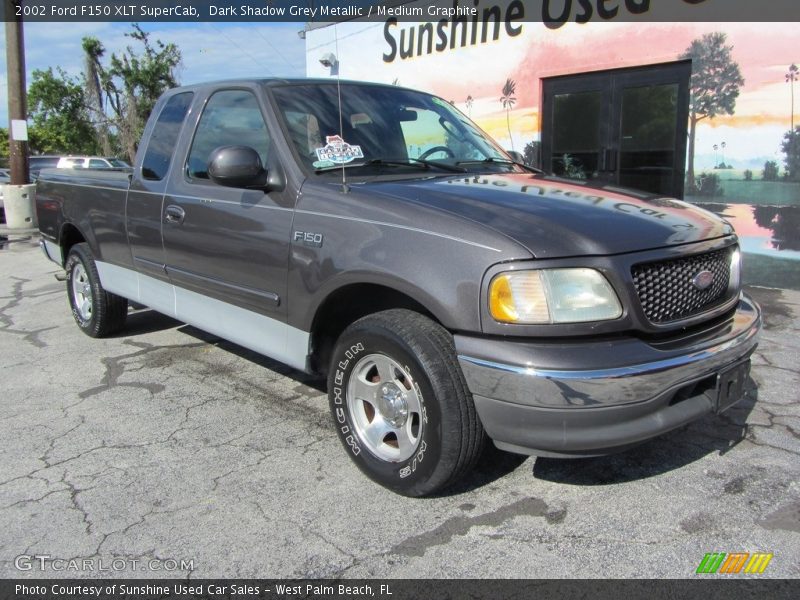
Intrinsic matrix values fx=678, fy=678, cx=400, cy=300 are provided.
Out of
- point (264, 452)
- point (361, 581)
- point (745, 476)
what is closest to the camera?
point (361, 581)

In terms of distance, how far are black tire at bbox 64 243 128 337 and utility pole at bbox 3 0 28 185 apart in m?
10.9

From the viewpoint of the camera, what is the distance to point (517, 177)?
3709 millimetres

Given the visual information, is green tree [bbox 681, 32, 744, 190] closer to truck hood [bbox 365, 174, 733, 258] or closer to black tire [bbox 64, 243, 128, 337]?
truck hood [bbox 365, 174, 733, 258]

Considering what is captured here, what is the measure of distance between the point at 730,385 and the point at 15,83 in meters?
16.4

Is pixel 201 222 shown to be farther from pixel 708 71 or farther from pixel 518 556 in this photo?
pixel 708 71

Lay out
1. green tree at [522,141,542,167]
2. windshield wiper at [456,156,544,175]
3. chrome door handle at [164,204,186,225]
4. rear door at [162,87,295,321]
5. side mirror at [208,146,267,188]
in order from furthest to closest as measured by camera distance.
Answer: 1. green tree at [522,141,542,167]
2. chrome door handle at [164,204,186,225]
3. windshield wiper at [456,156,544,175]
4. rear door at [162,87,295,321]
5. side mirror at [208,146,267,188]

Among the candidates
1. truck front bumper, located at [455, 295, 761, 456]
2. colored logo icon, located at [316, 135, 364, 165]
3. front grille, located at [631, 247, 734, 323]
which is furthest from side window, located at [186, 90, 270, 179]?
front grille, located at [631, 247, 734, 323]

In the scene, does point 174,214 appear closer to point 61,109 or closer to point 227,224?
point 227,224

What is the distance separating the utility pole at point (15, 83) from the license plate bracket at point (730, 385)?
1581 cm

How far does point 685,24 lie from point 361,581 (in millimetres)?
7273

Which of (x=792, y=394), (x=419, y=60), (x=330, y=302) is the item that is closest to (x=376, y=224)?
(x=330, y=302)

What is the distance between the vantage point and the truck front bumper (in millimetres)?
2455

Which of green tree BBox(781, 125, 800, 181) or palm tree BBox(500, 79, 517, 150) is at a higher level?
palm tree BBox(500, 79, 517, 150)

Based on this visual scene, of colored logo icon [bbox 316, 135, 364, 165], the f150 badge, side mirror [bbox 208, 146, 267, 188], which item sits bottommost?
the f150 badge
